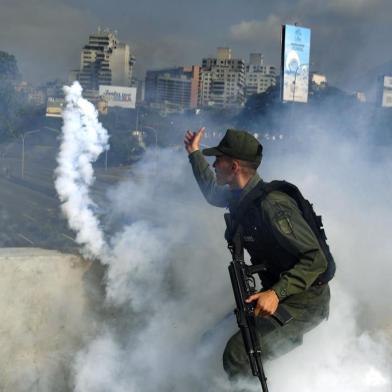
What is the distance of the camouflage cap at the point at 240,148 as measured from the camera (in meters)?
2.83

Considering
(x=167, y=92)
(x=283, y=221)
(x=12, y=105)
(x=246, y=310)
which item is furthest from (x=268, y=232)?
(x=167, y=92)

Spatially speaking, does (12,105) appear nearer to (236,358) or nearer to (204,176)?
(204,176)

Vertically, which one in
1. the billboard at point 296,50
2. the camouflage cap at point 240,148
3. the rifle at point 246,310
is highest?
the billboard at point 296,50

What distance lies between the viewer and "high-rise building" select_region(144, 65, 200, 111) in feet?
76.5

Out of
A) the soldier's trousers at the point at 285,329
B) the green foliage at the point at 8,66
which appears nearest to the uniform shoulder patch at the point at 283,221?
the soldier's trousers at the point at 285,329

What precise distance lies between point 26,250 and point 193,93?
2892 cm

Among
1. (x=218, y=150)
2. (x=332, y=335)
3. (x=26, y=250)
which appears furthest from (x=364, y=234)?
(x=26, y=250)

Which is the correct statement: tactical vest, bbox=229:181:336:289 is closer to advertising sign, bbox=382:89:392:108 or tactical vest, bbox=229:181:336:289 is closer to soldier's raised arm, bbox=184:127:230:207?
soldier's raised arm, bbox=184:127:230:207

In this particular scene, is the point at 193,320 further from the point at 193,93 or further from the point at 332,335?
the point at 193,93

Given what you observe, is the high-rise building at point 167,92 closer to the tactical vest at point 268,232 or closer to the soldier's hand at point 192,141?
the soldier's hand at point 192,141

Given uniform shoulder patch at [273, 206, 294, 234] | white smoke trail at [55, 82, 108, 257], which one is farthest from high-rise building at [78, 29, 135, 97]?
uniform shoulder patch at [273, 206, 294, 234]

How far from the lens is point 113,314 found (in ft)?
14.0

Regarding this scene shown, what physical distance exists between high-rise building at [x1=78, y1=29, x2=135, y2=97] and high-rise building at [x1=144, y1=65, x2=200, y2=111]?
9.73ft

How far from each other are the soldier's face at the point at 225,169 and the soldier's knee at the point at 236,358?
801mm
